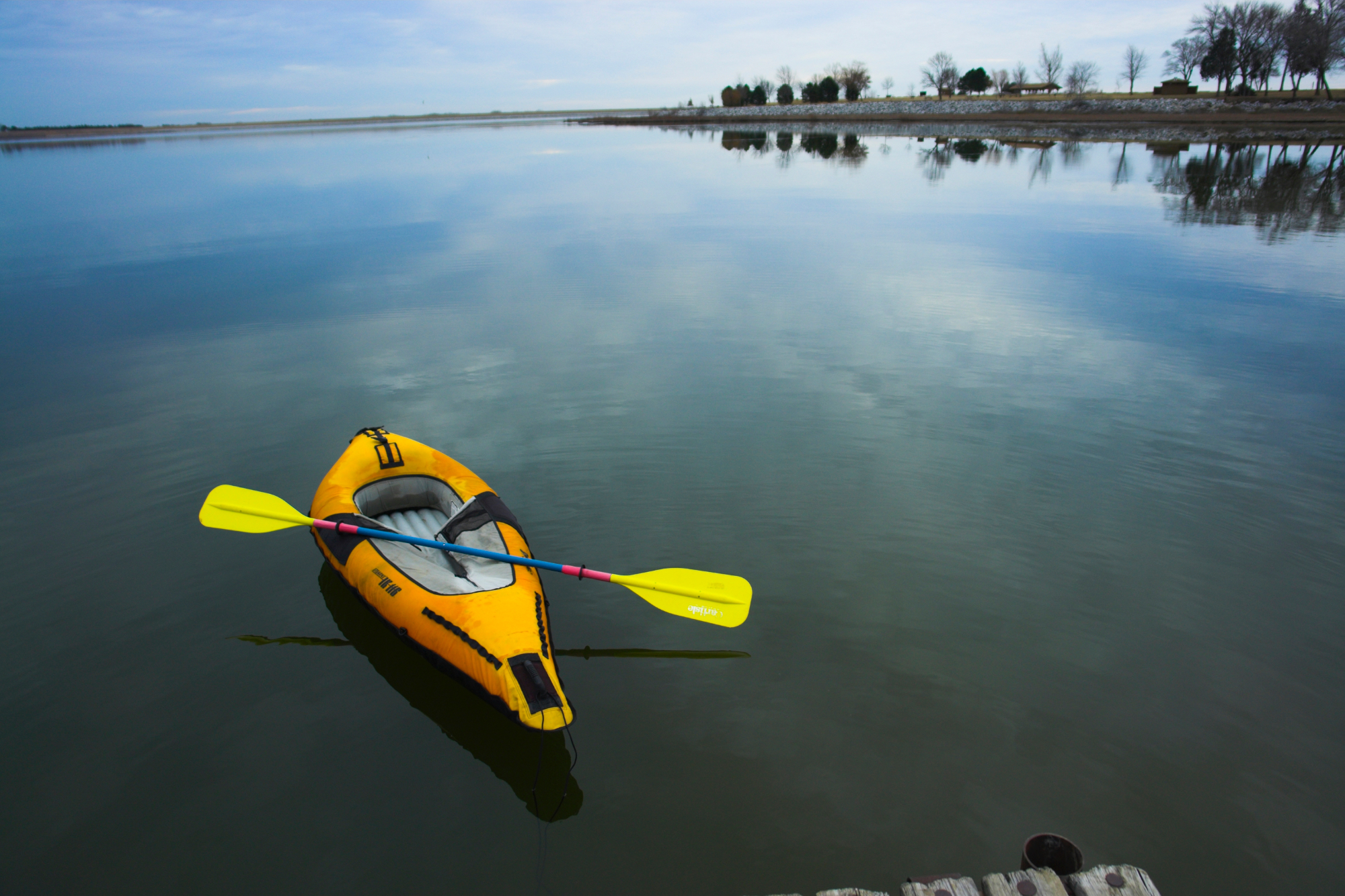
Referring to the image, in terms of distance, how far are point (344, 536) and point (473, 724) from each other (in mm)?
1958

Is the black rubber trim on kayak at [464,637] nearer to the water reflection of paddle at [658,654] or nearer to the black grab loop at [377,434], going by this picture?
the water reflection of paddle at [658,654]

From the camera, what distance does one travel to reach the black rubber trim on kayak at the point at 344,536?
5.26m

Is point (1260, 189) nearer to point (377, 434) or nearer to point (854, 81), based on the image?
point (377, 434)

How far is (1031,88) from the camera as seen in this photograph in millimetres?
77875

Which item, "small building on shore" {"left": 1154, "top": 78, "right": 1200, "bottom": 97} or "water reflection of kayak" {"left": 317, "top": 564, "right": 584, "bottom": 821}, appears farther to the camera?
"small building on shore" {"left": 1154, "top": 78, "right": 1200, "bottom": 97}

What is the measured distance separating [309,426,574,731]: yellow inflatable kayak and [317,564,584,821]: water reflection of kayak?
0.24 meters

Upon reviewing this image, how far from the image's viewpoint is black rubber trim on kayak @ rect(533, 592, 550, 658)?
4.14 m

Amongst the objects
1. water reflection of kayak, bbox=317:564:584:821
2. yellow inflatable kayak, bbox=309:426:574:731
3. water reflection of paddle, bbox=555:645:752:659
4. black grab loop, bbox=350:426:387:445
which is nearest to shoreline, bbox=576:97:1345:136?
water reflection of paddle, bbox=555:645:752:659

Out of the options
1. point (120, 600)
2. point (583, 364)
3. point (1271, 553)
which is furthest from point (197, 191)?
point (1271, 553)

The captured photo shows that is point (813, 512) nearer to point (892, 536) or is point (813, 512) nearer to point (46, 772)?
point (892, 536)

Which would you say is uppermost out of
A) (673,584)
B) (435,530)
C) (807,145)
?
(807,145)

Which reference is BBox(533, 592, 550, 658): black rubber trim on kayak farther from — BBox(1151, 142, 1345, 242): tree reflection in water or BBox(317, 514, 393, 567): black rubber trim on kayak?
BBox(1151, 142, 1345, 242): tree reflection in water

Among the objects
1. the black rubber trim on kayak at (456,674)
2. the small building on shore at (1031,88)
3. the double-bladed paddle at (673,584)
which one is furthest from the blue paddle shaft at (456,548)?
the small building on shore at (1031,88)

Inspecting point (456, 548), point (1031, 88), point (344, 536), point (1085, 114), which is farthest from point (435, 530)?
point (1031, 88)
